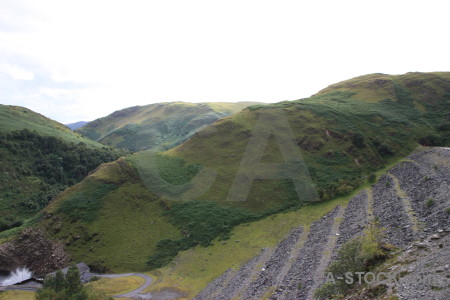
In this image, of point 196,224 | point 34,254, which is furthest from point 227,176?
point 34,254

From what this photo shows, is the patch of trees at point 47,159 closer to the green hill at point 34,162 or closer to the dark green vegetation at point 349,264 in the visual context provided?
the green hill at point 34,162

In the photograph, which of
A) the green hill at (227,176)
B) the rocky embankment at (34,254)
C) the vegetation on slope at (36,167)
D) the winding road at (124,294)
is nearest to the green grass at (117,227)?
the green hill at (227,176)

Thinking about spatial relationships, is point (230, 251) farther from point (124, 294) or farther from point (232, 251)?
point (124, 294)

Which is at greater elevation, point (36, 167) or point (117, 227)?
point (36, 167)

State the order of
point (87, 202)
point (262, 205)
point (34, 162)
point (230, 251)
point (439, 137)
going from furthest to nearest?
1. point (34, 162)
2. point (439, 137)
3. point (87, 202)
4. point (262, 205)
5. point (230, 251)

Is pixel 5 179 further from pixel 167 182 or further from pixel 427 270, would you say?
pixel 427 270

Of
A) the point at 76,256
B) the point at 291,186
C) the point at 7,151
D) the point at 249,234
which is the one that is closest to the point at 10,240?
the point at 76,256
